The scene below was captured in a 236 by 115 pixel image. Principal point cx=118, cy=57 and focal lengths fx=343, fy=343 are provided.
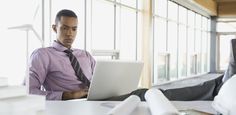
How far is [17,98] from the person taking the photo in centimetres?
93

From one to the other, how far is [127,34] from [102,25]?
1474mm

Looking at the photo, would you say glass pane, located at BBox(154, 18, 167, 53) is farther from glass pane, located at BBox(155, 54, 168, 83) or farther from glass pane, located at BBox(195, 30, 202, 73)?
glass pane, located at BBox(195, 30, 202, 73)

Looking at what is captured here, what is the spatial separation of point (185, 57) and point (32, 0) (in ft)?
29.0

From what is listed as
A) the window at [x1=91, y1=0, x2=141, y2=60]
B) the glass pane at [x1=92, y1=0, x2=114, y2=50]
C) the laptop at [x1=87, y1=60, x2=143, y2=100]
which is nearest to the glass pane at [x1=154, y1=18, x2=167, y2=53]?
the window at [x1=91, y1=0, x2=141, y2=60]

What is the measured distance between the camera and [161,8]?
30.8 ft

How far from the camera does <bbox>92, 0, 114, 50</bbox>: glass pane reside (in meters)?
5.90

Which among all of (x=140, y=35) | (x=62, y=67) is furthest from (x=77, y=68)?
(x=140, y=35)

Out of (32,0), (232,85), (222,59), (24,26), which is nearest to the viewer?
(232,85)

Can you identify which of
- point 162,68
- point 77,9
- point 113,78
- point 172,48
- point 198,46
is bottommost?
point 162,68

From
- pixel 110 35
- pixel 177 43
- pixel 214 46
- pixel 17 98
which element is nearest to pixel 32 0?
pixel 110 35

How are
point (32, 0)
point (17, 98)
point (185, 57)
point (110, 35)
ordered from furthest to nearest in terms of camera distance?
point (185, 57) < point (110, 35) < point (32, 0) < point (17, 98)

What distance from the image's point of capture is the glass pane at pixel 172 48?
410 inches

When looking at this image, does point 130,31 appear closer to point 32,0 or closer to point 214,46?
point 32,0

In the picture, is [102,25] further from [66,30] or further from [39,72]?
[39,72]
